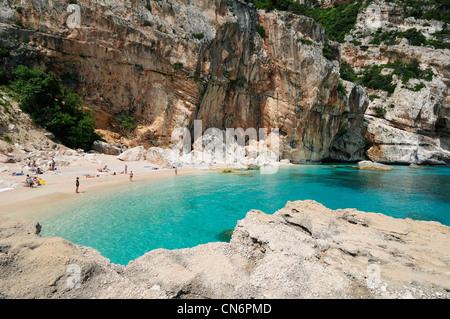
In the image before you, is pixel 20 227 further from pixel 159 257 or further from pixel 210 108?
pixel 210 108

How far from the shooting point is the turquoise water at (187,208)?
22.3 feet

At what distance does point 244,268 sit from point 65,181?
13.8 meters

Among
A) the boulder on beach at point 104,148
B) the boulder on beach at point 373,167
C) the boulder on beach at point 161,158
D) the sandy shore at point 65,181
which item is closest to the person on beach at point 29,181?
the sandy shore at point 65,181

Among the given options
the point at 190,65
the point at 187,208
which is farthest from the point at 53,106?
the point at 187,208

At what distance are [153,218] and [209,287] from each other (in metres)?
6.64

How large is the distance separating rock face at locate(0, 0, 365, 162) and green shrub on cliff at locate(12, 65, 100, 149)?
2.98m

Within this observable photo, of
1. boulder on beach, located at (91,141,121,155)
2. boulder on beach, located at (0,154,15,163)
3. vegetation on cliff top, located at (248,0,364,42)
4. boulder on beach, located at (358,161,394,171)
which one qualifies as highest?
vegetation on cliff top, located at (248,0,364,42)

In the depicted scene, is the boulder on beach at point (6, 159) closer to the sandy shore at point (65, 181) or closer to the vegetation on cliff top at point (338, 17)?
the sandy shore at point (65, 181)

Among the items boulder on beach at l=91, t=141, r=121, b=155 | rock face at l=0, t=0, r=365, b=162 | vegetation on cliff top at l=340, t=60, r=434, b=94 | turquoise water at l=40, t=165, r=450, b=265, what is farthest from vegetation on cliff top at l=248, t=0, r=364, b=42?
boulder on beach at l=91, t=141, r=121, b=155

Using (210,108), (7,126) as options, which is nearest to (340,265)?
(7,126)

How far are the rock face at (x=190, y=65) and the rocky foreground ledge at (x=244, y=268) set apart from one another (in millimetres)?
23865

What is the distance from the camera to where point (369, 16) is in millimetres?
50688

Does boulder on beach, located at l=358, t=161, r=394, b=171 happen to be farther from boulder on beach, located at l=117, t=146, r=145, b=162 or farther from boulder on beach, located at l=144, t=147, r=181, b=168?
boulder on beach, located at l=117, t=146, r=145, b=162

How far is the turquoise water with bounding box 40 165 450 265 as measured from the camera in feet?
22.3
